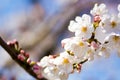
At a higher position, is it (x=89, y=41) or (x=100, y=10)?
(x=100, y=10)

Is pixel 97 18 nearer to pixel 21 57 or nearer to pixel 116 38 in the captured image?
pixel 116 38

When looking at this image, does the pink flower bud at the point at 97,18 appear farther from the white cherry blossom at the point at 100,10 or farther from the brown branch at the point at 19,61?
the brown branch at the point at 19,61

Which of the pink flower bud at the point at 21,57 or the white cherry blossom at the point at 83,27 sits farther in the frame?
the pink flower bud at the point at 21,57

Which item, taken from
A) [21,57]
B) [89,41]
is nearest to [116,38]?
[89,41]

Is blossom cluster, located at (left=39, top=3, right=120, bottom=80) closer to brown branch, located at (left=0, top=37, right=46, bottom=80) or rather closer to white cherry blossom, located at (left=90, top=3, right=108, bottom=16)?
white cherry blossom, located at (left=90, top=3, right=108, bottom=16)

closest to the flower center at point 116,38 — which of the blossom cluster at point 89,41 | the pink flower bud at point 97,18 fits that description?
the blossom cluster at point 89,41

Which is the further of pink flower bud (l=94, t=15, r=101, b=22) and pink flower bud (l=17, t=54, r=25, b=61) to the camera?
pink flower bud (l=17, t=54, r=25, b=61)

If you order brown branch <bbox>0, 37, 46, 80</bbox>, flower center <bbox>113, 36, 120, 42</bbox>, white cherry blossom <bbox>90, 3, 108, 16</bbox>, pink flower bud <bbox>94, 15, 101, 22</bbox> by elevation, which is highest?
white cherry blossom <bbox>90, 3, 108, 16</bbox>

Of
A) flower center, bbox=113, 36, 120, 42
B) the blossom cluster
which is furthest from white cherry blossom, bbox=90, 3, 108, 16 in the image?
flower center, bbox=113, 36, 120, 42
